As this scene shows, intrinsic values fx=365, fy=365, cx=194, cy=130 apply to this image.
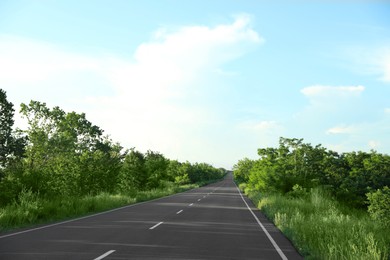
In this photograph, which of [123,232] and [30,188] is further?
[30,188]

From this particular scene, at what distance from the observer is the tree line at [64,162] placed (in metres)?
17.1

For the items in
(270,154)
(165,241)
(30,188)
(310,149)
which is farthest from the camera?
(310,149)

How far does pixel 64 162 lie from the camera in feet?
78.1

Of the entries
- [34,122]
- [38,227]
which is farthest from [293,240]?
[34,122]

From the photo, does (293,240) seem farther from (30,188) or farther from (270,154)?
(270,154)

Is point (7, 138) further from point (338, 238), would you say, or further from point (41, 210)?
point (338, 238)

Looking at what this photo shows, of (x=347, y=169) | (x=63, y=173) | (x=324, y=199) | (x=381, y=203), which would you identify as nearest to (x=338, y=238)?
(x=324, y=199)

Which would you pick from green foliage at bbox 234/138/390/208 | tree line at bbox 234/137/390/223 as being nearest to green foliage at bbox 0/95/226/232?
tree line at bbox 234/137/390/223

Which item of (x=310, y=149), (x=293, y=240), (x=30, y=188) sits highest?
(x=310, y=149)

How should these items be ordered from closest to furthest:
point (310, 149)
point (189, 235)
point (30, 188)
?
point (189, 235), point (30, 188), point (310, 149)

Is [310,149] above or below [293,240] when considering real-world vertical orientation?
above

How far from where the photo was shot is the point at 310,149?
58.5m

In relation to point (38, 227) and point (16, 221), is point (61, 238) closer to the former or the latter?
point (38, 227)

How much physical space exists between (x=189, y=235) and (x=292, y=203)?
8.91 m
